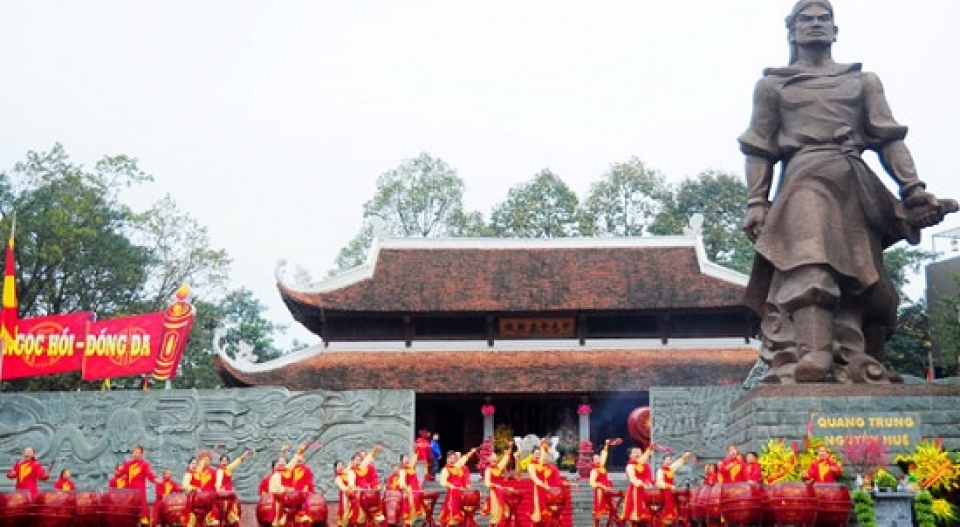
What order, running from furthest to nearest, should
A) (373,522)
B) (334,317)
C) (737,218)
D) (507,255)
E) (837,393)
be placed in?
(737,218)
(507,255)
(334,317)
(373,522)
(837,393)

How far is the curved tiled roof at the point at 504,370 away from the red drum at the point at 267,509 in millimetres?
9360

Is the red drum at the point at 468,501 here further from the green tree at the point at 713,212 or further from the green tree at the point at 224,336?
the green tree at the point at 713,212

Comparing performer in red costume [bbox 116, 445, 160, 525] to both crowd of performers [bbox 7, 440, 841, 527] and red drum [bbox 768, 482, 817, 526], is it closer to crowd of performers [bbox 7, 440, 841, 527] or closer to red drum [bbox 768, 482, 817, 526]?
crowd of performers [bbox 7, 440, 841, 527]

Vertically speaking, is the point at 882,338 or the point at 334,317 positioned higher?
the point at 334,317

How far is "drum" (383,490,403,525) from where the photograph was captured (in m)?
15.6

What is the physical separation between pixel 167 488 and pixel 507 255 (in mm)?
15158

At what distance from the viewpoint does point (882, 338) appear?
497 inches

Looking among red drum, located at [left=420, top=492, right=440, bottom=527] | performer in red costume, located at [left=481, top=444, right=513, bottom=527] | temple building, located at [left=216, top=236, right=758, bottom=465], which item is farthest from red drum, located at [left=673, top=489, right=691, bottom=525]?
temple building, located at [left=216, top=236, right=758, bottom=465]

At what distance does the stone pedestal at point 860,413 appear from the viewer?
36.5ft

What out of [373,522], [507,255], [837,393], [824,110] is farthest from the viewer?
[507,255]

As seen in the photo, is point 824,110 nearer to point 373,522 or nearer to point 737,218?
point 373,522

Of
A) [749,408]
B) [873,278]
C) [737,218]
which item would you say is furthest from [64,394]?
[737,218]

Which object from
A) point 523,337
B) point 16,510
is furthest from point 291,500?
point 523,337

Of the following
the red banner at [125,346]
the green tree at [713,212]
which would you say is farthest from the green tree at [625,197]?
the red banner at [125,346]
